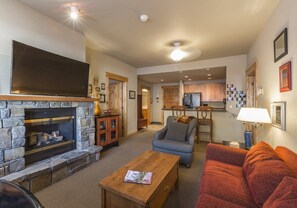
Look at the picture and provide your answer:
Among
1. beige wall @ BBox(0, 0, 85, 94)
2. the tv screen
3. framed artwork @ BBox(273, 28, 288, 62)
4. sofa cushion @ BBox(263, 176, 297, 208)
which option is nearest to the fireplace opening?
the tv screen

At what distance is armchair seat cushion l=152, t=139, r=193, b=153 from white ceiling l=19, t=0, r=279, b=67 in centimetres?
188

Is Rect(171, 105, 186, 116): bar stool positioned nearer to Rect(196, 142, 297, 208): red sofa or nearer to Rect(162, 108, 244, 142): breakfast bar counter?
Rect(162, 108, 244, 142): breakfast bar counter

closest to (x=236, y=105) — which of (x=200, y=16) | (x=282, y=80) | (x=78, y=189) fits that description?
(x=282, y=80)

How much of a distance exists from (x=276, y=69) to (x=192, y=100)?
17.7 feet

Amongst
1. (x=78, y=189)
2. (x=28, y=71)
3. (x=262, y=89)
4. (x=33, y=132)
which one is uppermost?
(x=28, y=71)

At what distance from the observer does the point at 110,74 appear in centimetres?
460

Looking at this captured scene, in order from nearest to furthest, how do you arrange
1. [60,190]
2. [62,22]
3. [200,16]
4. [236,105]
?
1. [60,190]
2. [200,16]
3. [62,22]
4. [236,105]

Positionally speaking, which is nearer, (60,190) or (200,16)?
(60,190)

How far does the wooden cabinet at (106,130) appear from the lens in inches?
141

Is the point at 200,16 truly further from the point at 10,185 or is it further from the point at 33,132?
the point at 33,132

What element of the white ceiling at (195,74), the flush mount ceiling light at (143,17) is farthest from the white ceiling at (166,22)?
the white ceiling at (195,74)

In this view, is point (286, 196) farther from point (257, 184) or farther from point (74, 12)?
point (74, 12)

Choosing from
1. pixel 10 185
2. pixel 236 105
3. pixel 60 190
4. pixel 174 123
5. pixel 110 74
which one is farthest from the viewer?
pixel 110 74

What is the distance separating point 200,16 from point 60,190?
339 centimetres
